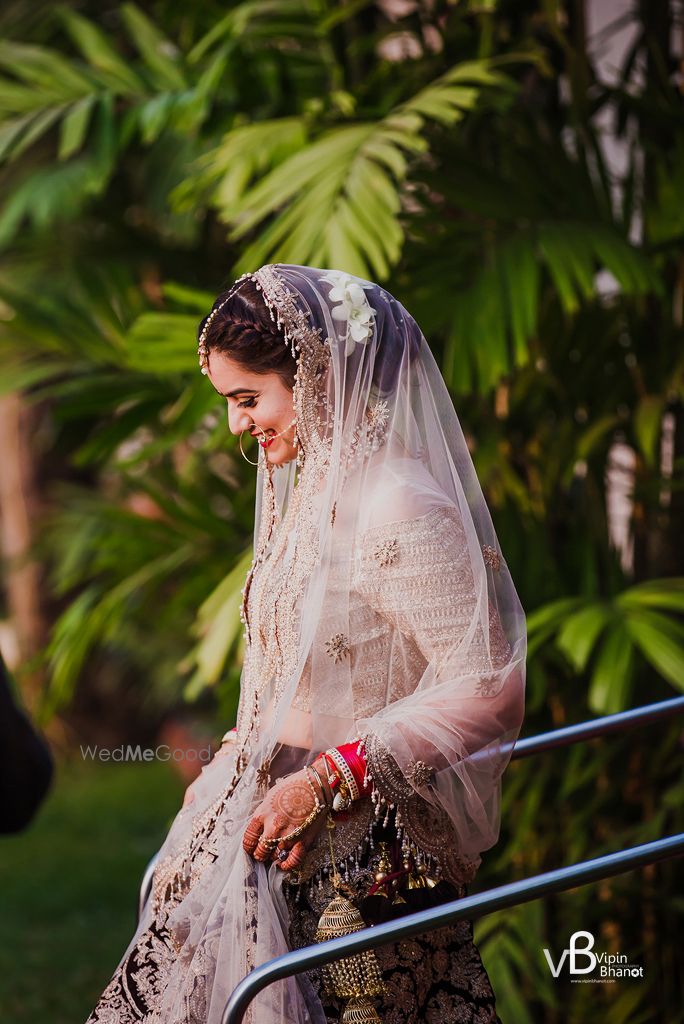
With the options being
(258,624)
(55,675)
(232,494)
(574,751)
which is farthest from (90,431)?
(258,624)

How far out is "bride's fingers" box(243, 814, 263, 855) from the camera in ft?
5.34

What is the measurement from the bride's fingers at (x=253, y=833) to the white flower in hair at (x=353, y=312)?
66cm

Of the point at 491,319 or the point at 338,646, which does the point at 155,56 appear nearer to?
the point at 491,319

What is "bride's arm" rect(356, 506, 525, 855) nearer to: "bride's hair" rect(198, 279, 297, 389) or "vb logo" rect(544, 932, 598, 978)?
"bride's hair" rect(198, 279, 297, 389)

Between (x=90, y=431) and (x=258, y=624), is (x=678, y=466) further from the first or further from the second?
(x=90, y=431)

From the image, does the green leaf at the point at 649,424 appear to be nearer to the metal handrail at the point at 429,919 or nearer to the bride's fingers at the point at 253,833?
the metal handrail at the point at 429,919

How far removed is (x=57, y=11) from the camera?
12.4 feet

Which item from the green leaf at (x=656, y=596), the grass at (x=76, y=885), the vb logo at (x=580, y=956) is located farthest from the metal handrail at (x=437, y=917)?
the grass at (x=76, y=885)

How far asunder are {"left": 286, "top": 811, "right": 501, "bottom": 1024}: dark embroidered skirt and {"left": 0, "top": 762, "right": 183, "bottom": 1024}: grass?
8.04 feet

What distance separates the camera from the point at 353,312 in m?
1.72

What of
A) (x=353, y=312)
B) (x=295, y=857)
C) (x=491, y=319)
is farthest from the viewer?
(x=491, y=319)

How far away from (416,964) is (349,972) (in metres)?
0.10

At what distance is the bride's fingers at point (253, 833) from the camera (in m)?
1.63

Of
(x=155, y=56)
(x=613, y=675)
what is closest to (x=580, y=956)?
(x=613, y=675)
